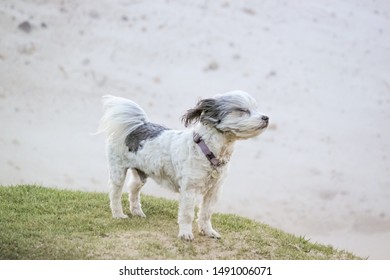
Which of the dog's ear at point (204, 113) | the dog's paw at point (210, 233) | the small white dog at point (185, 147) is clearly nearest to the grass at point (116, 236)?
the dog's paw at point (210, 233)

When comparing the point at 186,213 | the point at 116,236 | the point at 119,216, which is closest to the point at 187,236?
the point at 186,213

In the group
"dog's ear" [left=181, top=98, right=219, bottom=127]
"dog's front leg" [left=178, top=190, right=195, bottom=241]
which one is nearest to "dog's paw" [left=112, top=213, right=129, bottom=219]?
"dog's front leg" [left=178, top=190, right=195, bottom=241]

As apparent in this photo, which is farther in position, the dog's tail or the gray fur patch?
the dog's tail

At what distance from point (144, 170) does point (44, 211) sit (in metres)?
0.89

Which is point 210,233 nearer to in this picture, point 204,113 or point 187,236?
point 187,236

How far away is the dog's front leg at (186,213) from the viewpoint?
14.3ft

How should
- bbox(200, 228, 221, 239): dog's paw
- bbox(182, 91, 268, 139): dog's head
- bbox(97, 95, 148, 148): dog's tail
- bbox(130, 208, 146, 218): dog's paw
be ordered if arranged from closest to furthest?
bbox(182, 91, 268, 139): dog's head, bbox(200, 228, 221, 239): dog's paw, bbox(97, 95, 148, 148): dog's tail, bbox(130, 208, 146, 218): dog's paw

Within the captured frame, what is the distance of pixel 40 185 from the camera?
5801 millimetres

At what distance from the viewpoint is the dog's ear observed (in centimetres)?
430

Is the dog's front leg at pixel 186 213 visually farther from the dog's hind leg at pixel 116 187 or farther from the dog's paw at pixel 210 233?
the dog's hind leg at pixel 116 187

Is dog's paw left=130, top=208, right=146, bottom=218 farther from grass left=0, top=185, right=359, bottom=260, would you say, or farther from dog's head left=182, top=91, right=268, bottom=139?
dog's head left=182, top=91, right=268, bottom=139

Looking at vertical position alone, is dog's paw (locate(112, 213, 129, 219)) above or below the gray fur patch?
below

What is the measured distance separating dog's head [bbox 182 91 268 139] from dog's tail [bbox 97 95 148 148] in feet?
2.20
